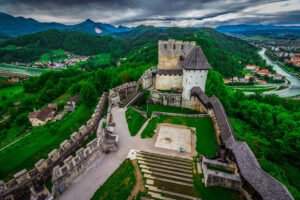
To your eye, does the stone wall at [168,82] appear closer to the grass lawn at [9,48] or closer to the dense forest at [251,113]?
the dense forest at [251,113]

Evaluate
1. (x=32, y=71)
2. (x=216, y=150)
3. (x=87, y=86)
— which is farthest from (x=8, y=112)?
(x=32, y=71)

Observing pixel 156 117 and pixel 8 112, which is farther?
pixel 8 112

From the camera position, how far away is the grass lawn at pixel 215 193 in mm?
13594

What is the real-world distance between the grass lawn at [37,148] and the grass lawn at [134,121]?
35.2 ft

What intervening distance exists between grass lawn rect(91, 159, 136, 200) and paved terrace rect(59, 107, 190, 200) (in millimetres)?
488

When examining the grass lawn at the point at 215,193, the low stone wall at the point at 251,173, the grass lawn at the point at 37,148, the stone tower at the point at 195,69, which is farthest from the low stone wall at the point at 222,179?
the grass lawn at the point at 37,148

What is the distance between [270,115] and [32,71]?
15405cm

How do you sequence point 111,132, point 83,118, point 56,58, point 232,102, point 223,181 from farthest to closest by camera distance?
point 56,58 < point 232,102 < point 83,118 < point 111,132 < point 223,181

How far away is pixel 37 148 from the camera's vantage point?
1011 inches

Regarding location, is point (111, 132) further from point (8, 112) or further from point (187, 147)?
point (8, 112)

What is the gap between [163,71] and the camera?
113 feet

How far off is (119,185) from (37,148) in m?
18.1

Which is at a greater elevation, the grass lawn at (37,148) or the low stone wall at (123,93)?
the low stone wall at (123,93)

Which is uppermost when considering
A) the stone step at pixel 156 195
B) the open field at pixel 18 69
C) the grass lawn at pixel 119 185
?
the grass lawn at pixel 119 185
